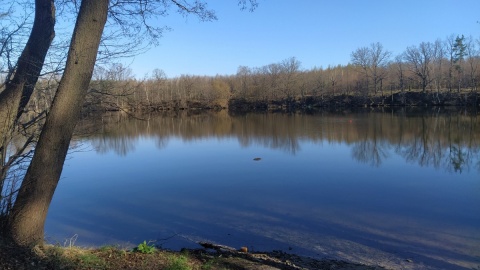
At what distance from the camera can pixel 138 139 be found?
27.9m

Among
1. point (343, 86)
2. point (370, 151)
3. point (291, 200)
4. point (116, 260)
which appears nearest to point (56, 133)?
point (116, 260)

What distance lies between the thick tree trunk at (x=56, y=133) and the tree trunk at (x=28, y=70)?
0.65 metres

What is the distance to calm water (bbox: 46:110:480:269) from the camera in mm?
7508

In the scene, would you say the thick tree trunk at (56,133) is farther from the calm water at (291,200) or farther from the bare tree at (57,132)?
the calm water at (291,200)

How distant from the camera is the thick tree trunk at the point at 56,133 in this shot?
356 centimetres

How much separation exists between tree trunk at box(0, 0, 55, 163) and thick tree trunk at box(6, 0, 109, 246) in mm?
648

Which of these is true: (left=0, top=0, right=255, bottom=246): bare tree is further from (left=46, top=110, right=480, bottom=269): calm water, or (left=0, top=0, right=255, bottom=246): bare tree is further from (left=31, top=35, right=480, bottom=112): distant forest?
(left=31, top=35, right=480, bottom=112): distant forest

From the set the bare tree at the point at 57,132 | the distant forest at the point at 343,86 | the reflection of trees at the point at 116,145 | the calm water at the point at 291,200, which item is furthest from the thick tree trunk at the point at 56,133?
the distant forest at the point at 343,86

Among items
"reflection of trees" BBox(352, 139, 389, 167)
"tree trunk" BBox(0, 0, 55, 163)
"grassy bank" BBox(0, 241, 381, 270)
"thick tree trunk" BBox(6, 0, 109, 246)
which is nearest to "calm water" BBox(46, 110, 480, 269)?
"reflection of trees" BBox(352, 139, 389, 167)

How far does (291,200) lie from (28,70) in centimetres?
807

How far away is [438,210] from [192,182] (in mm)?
7870

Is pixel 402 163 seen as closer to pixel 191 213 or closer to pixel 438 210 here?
pixel 438 210

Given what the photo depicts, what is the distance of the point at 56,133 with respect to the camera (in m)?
3.60

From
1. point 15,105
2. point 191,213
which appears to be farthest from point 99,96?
point 191,213
